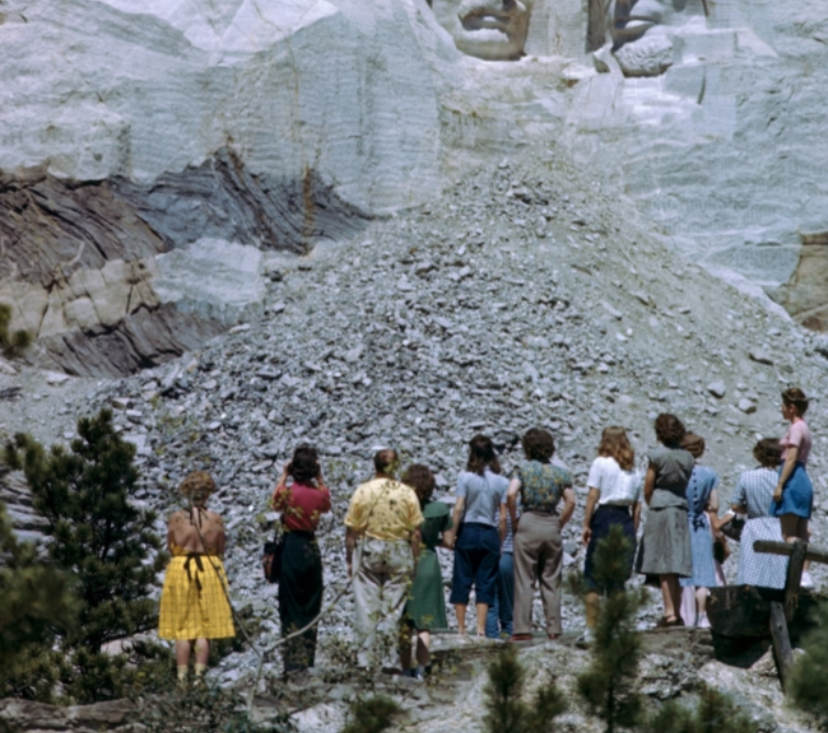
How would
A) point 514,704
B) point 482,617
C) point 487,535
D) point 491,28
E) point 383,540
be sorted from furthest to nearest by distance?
1. point 491,28
2. point 482,617
3. point 487,535
4. point 383,540
5. point 514,704

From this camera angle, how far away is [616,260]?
1833 cm

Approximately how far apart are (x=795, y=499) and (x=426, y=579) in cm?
221

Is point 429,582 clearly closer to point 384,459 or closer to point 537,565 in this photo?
point 384,459

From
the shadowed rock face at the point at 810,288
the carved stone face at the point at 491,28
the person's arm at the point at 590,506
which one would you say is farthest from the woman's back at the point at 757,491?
the carved stone face at the point at 491,28

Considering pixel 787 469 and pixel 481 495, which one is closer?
pixel 787 469

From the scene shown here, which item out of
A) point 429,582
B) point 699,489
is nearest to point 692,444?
point 699,489

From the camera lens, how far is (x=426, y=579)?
27.7 feet

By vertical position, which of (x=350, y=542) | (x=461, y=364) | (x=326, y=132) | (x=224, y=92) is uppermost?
(x=224, y=92)

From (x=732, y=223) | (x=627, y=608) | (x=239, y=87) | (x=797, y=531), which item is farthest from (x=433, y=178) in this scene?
(x=627, y=608)

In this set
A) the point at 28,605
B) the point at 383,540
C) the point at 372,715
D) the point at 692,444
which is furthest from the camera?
the point at 692,444

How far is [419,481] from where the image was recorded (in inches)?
340

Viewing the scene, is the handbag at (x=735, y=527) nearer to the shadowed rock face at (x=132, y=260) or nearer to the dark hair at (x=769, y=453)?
the dark hair at (x=769, y=453)

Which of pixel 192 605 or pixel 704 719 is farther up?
pixel 192 605

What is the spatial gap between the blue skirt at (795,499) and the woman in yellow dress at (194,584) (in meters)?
3.24
